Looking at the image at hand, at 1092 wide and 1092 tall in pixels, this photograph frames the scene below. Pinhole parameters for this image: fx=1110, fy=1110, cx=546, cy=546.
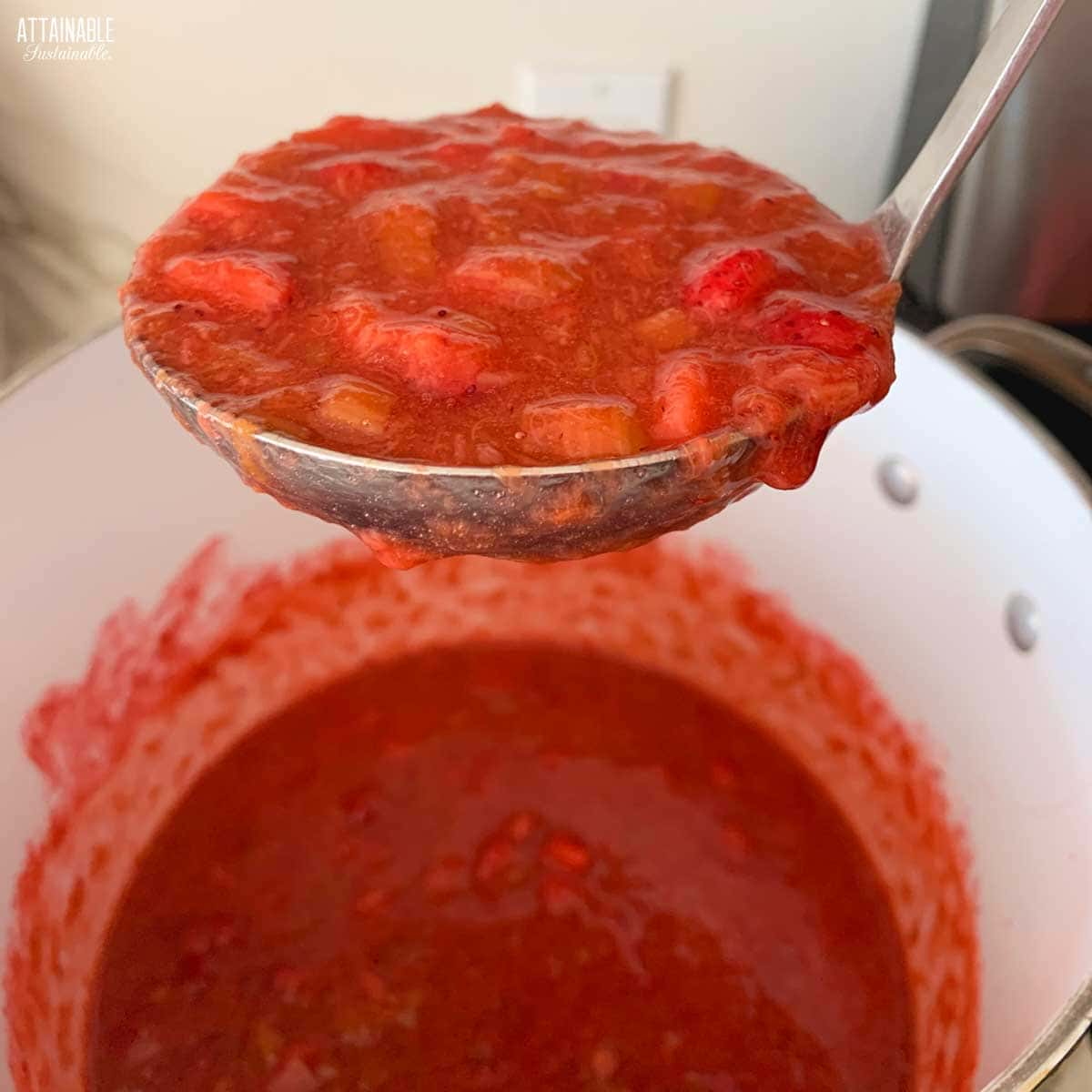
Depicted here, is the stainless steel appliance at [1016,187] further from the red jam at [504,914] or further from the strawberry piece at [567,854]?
the strawberry piece at [567,854]

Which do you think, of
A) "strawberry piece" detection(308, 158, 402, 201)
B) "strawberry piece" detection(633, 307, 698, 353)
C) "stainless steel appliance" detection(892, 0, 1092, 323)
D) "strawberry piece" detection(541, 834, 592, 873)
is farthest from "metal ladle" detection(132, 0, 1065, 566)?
"strawberry piece" detection(541, 834, 592, 873)

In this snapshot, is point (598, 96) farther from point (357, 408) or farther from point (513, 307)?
point (357, 408)

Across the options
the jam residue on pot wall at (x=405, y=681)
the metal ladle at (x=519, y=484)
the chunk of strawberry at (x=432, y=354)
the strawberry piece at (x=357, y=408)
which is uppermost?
the chunk of strawberry at (x=432, y=354)

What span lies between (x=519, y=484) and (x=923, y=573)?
0.74 m

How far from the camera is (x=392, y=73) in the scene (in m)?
1.33

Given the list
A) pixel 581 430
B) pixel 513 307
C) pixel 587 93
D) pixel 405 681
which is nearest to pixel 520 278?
pixel 513 307

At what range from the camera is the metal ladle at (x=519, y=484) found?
730mm

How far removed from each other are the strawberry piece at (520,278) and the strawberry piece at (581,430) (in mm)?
115

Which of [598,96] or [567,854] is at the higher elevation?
[598,96]

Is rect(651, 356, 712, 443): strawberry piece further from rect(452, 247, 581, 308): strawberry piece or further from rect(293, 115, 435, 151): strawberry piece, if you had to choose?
rect(293, 115, 435, 151): strawberry piece

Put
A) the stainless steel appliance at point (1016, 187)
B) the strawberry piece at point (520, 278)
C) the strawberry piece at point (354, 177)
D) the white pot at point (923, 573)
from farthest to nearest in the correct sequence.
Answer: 1. the stainless steel appliance at point (1016, 187)
2. the white pot at point (923, 573)
3. the strawberry piece at point (354, 177)
4. the strawberry piece at point (520, 278)

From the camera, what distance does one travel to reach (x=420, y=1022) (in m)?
1.25
